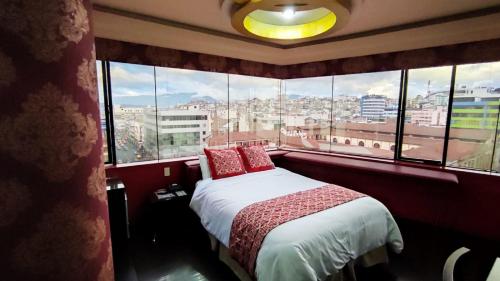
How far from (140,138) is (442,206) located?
3.68 meters

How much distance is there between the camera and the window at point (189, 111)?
324 centimetres

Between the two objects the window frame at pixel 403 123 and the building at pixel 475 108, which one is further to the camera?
the window frame at pixel 403 123

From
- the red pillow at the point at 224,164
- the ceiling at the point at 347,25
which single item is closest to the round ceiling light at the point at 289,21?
the ceiling at the point at 347,25

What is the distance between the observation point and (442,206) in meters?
2.83

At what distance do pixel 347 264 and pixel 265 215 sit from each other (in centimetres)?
74

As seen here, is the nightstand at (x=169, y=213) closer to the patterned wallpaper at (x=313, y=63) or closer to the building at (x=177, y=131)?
the building at (x=177, y=131)

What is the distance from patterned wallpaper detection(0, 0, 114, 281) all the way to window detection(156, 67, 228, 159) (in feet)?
7.77

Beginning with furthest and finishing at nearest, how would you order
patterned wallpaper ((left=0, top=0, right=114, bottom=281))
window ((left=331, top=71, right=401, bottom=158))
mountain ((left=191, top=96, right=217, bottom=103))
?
mountain ((left=191, top=96, right=217, bottom=103)) → window ((left=331, top=71, right=401, bottom=158)) → patterned wallpaper ((left=0, top=0, right=114, bottom=281))

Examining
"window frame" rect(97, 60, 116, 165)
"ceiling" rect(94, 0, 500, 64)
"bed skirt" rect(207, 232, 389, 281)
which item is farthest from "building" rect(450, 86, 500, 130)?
"window frame" rect(97, 60, 116, 165)

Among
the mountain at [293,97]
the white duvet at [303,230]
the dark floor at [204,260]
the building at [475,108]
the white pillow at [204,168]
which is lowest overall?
the dark floor at [204,260]

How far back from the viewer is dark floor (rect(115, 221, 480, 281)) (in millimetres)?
2088

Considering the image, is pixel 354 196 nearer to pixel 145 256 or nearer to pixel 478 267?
pixel 478 267

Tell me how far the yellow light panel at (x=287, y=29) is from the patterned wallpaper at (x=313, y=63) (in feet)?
4.85

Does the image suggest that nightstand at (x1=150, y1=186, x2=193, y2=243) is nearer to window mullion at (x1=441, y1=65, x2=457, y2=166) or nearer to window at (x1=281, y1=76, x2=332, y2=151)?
window at (x1=281, y1=76, x2=332, y2=151)
